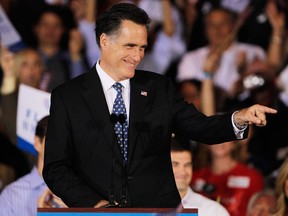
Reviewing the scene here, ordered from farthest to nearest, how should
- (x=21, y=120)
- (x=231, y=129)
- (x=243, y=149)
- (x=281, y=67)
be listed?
(x=281, y=67) < (x=243, y=149) < (x=21, y=120) < (x=231, y=129)

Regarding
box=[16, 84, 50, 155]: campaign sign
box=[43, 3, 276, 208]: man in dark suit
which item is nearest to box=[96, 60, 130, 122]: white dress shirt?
box=[43, 3, 276, 208]: man in dark suit

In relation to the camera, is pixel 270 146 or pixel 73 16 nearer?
pixel 270 146

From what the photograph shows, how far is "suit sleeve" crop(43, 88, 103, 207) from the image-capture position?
3.88 m

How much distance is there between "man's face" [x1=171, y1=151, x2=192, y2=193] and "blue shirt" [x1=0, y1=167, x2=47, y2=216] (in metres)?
0.81

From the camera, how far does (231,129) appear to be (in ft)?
13.1

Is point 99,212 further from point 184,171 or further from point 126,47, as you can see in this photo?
point 184,171

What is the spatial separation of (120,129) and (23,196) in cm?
170

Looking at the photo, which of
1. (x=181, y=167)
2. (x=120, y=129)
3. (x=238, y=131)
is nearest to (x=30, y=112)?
(x=181, y=167)

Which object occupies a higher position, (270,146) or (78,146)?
(78,146)

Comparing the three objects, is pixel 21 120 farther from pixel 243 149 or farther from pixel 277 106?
pixel 277 106

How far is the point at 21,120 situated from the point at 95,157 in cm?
242

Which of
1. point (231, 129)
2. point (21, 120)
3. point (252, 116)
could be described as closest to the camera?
point (252, 116)

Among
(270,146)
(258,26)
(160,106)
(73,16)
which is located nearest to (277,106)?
(270,146)

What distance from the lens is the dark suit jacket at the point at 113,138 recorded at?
4.04 meters
